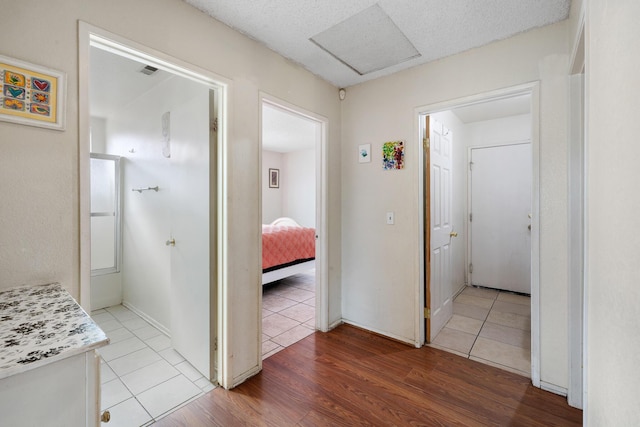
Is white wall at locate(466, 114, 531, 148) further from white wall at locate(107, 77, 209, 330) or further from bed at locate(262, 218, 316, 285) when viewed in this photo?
white wall at locate(107, 77, 209, 330)

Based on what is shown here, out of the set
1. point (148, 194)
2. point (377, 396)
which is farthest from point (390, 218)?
point (148, 194)

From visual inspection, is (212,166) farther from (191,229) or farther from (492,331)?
(492,331)

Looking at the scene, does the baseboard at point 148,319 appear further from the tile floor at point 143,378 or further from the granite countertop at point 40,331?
the granite countertop at point 40,331

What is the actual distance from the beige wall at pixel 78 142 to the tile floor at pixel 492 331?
1.73 meters

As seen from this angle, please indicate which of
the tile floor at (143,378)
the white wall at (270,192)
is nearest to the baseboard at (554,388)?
the tile floor at (143,378)

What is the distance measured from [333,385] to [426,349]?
928mm

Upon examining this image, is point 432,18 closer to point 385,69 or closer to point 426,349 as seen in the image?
point 385,69

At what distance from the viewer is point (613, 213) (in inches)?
29.7

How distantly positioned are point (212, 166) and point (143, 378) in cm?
156

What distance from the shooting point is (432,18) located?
1.75 m

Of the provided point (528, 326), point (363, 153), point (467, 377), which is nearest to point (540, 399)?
point (467, 377)

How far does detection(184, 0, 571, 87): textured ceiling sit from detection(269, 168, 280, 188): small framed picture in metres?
4.56

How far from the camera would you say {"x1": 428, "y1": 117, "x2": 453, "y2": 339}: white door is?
251 centimetres

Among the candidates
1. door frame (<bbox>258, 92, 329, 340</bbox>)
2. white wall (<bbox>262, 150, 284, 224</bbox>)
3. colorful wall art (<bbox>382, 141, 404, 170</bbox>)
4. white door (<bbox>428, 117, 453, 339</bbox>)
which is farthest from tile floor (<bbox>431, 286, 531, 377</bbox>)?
white wall (<bbox>262, 150, 284, 224</bbox>)
